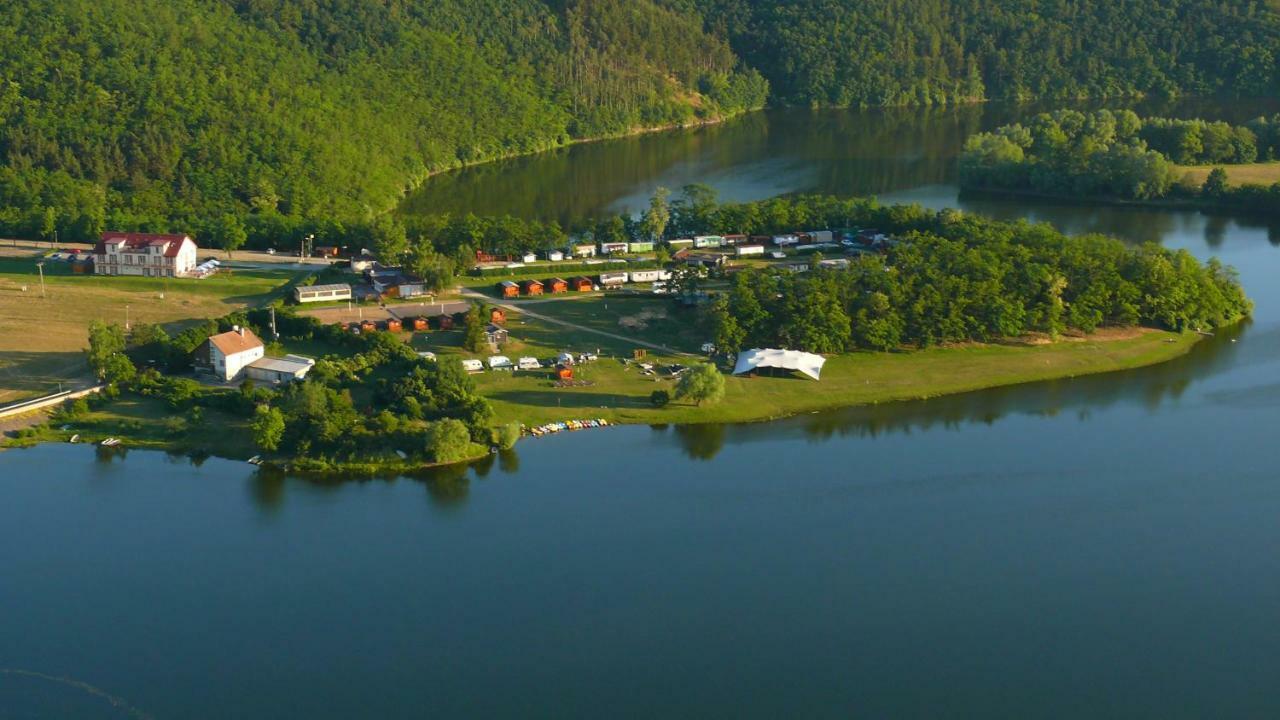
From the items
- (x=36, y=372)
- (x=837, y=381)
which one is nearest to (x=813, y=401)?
(x=837, y=381)

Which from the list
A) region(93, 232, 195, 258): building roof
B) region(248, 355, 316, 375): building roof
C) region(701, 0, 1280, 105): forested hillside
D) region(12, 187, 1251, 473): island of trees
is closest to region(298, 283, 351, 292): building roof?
region(12, 187, 1251, 473): island of trees

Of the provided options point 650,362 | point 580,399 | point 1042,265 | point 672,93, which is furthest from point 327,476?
point 672,93

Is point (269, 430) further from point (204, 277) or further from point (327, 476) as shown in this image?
point (204, 277)

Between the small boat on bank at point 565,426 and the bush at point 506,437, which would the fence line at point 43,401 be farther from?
the small boat on bank at point 565,426

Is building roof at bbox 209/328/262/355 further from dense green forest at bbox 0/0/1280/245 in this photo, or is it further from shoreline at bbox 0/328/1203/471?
dense green forest at bbox 0/0/1280/245

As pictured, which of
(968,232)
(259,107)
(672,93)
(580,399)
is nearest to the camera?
(580,399)

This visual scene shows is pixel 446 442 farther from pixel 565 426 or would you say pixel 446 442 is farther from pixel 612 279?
pixel 612 279

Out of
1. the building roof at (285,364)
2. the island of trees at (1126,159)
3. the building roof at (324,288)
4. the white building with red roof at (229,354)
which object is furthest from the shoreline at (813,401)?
the island of trees at (1126,159)
